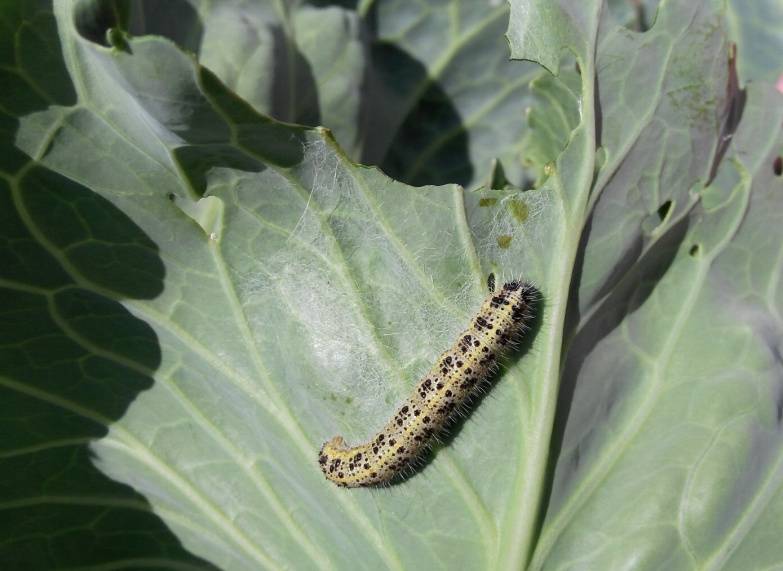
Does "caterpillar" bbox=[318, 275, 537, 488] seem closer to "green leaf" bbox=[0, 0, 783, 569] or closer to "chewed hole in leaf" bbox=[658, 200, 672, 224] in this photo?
"green leaf" bbox=[0, 0, 783, 569]

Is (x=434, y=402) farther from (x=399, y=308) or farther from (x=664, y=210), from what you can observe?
(x=664, y=210)

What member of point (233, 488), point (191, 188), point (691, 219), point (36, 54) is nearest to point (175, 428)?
point (233, 488)

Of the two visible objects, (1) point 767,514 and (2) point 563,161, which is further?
(1) point 767,514

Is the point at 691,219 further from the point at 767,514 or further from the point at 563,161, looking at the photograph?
the point at 767,514

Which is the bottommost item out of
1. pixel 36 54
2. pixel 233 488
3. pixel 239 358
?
pixel 233 488

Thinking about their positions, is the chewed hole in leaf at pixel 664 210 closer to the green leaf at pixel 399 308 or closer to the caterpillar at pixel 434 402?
the green leaf at pixel 399 308
